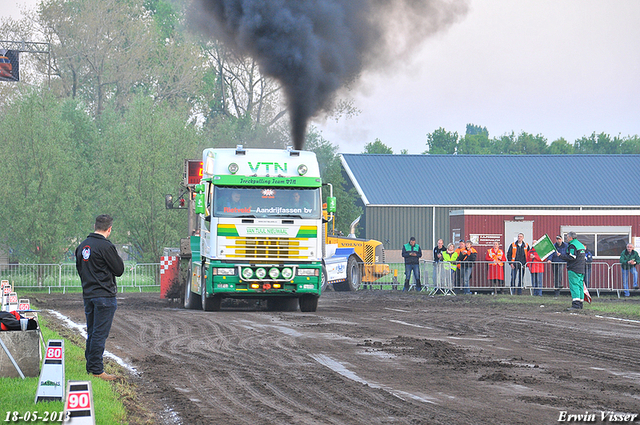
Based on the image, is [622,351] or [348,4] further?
[348,4]

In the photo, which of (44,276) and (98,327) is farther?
(44,276)

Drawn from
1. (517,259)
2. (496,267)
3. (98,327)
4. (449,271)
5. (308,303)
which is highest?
(517,259)

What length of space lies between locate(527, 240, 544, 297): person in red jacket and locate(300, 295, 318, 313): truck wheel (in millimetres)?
9739

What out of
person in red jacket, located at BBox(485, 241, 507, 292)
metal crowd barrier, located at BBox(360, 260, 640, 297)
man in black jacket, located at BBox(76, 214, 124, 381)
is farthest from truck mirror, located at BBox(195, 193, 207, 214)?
person in red jacket, located at BBox(485, 241, 507, 292)

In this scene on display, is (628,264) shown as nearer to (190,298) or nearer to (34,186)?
(190,298)

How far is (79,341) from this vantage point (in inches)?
548

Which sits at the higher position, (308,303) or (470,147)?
(470,147)

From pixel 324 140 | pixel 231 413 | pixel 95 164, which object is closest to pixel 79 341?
pixel 231 413

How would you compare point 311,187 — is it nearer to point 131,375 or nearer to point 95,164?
point 131,375

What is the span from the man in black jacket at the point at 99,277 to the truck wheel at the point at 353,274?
900 inches

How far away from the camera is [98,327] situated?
9.64 metres

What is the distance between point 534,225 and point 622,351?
58.0ft

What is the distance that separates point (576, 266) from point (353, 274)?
1232 centimetres

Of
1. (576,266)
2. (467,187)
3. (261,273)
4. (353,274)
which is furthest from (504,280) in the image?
(467,187)
